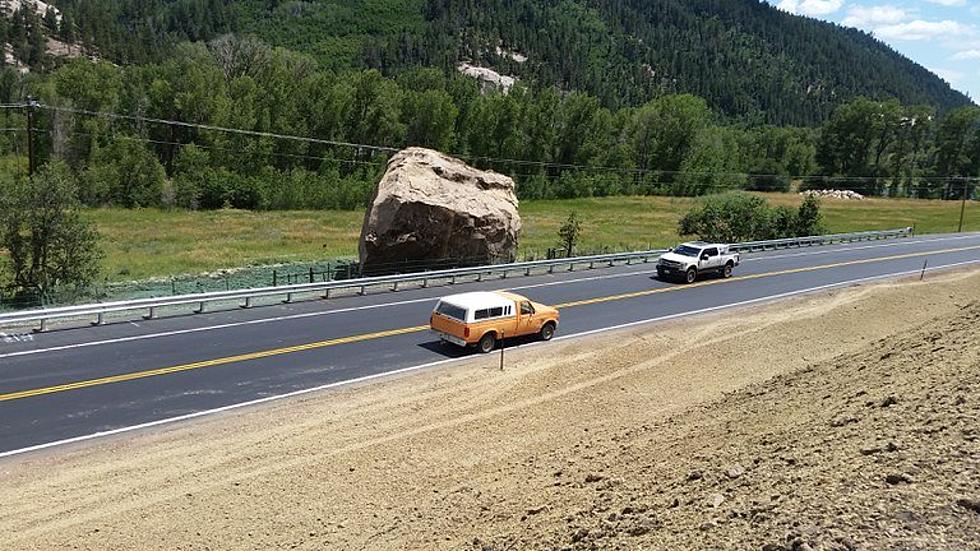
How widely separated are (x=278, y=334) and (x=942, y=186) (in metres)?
143

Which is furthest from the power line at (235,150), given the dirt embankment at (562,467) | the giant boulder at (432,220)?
the dirt embankment at (562,467)

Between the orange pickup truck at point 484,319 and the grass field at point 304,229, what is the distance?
23.0 metres

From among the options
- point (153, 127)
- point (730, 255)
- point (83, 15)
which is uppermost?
point (83, 15)

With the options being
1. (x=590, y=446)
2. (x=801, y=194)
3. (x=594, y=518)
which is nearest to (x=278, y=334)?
(x=590, y=446)

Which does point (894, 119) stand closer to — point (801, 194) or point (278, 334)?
point (801, 194)

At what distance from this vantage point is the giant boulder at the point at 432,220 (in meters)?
32.2

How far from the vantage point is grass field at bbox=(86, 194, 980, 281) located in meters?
44.4

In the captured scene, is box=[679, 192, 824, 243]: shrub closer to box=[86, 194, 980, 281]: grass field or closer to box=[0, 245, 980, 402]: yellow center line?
box=[86, 194, 980, 281]: grass field

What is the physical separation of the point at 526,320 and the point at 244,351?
8.63m

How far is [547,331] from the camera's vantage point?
23172 millimetres

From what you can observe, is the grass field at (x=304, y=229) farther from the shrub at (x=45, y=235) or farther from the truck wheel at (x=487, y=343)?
the truck wheel at (x=487, y=343)

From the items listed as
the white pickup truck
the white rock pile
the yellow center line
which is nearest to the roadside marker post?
the yellow center line

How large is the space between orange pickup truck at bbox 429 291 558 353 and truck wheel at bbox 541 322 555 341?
301 mm

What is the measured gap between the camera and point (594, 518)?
30.9 feet
